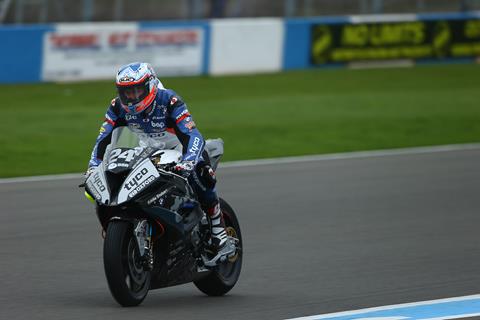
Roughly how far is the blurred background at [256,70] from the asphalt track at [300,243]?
2.28 m

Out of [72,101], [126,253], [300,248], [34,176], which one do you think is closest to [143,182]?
[126,253]

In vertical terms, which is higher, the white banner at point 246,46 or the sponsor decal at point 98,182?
the sponsor decal at point 98,182

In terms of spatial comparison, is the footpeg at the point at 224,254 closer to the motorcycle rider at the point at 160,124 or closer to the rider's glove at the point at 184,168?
the motorcycle rider at the point at 160,124

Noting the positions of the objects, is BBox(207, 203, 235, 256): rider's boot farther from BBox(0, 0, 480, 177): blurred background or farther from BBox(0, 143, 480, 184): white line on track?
BBox(0, 0, 480, 177): blurred background

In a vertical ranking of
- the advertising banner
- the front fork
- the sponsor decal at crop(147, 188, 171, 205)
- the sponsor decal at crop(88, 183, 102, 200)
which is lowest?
the advertising banner

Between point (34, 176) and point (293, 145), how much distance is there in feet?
15.1

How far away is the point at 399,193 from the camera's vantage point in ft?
42.0

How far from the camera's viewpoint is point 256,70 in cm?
2705

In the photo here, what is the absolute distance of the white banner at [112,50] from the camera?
23688 mm

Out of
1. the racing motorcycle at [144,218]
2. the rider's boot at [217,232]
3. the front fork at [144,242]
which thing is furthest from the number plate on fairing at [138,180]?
the rider's boot at [217,232]

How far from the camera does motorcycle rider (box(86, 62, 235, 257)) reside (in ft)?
23.7

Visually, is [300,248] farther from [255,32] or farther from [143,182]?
[255,32]

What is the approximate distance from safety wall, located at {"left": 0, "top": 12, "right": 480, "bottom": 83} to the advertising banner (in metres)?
0.03

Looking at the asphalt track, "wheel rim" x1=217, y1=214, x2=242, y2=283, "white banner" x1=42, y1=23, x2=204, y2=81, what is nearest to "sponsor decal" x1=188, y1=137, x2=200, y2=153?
"wheel rim" x1=217, y1=214, x2=242, y2=283
